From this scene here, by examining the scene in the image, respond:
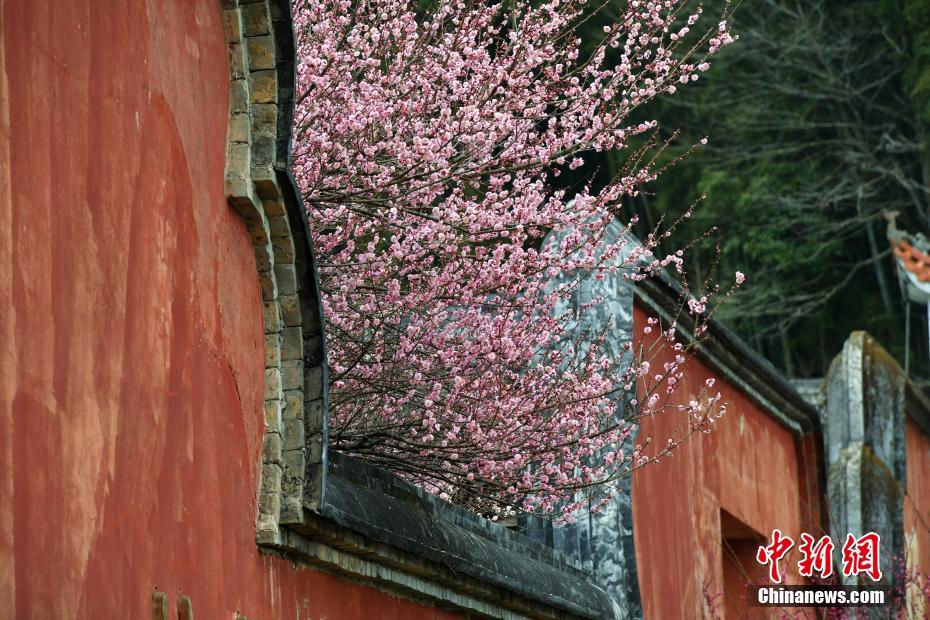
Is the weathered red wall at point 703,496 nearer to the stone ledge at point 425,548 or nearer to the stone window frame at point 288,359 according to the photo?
the stone ledge at point 425,548

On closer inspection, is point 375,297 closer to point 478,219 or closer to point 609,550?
point 478,219

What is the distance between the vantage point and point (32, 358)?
4367mm

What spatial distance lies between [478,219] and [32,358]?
13.4 feet

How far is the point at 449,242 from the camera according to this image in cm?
836

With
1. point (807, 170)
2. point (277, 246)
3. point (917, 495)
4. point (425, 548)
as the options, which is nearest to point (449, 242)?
point (425, 548)

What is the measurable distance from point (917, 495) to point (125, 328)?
39.9ft

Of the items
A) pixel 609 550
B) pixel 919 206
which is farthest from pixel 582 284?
pixel 919 206

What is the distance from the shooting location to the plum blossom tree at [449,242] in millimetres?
8172

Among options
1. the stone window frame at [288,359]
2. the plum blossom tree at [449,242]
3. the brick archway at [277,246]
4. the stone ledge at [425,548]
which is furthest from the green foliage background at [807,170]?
the brick archway at [277,246]

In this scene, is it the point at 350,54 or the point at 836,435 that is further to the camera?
the point at 836,435

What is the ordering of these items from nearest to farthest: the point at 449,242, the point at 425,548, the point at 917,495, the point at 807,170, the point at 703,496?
the point at 425,548 < the point at 449,242 < the point at 703,496 < the point at 917,495 < the point at 807,170

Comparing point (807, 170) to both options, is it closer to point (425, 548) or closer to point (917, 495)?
point (917, 495)

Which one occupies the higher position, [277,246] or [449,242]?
[449,242]

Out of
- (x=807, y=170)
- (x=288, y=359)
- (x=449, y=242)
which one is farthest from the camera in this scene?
(x=807, y=170)
